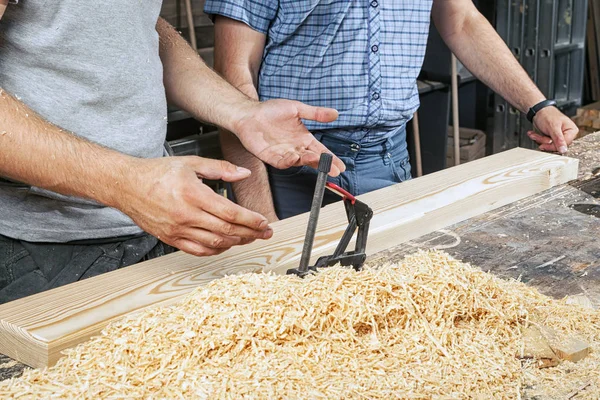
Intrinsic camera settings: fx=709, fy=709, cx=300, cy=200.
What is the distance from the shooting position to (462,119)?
6.02 m

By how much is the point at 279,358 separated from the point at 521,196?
1372 mm

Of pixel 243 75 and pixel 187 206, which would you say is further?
pixel 243 75

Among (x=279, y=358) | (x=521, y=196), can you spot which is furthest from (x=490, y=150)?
(x=279, y=358)

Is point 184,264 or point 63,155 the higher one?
point 63,155

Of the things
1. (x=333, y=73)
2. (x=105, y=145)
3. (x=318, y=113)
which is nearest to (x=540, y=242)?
(x=318, y=113)

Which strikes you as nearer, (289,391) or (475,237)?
(289,391)

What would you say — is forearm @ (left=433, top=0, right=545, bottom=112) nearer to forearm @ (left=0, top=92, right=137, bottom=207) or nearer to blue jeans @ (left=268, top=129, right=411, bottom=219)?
blue jeans @ (left=268, top=129, right=411, bottom=219)

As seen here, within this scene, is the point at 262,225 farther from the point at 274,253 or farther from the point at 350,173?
the point at 350,173

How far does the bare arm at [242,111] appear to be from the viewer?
2057 millimetres

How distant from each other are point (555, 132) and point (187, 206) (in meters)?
1.90

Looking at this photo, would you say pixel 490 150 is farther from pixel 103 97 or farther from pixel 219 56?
pixel 103 97

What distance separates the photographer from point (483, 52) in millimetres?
3281

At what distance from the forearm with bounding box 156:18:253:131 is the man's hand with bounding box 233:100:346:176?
9 cm

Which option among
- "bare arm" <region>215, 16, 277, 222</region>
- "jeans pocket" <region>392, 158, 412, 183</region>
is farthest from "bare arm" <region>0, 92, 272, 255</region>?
"jeans pocket" <region>392, 158, 412, 183</region>
